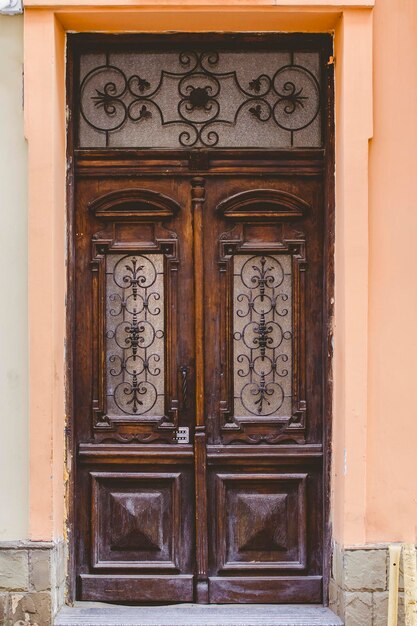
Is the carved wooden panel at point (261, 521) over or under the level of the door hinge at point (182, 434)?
under

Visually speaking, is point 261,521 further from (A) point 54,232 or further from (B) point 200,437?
(A) point 54,232

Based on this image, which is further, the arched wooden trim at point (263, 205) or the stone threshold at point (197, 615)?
the arched wooden trim at point (263, 205)

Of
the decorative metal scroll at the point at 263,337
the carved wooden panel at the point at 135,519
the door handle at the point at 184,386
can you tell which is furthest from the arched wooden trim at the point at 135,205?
the carved wooden panel at the point at 135,519

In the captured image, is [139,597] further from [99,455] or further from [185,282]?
[185,282]

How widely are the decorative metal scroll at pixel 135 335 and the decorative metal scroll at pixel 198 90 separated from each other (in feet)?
3.04

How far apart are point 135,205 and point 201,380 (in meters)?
1.26

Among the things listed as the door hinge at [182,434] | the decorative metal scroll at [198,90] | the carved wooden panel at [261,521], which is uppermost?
the decorative metal scroll at [198,90]

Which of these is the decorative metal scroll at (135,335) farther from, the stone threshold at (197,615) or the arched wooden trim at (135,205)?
the stone threshold at (197,615)

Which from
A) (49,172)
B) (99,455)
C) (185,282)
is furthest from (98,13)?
(99,455)

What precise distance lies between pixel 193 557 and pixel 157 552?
0.24 m

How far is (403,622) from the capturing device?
5281mm

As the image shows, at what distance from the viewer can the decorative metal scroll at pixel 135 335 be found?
5.69m

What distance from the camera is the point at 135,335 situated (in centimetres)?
568

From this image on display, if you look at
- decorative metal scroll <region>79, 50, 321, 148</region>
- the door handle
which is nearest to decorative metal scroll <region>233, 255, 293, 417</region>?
the door handle
